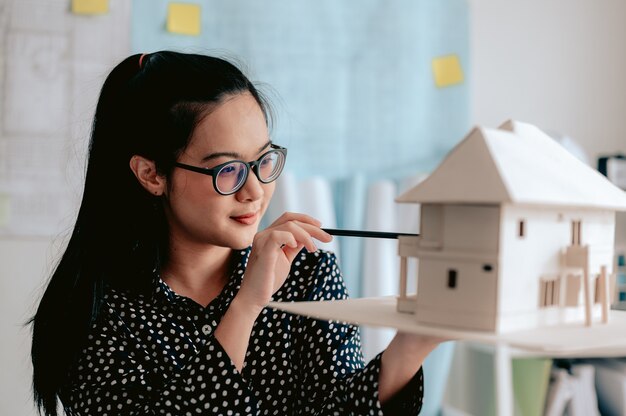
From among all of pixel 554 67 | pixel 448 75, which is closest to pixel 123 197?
pixel 448 75

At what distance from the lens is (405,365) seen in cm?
102

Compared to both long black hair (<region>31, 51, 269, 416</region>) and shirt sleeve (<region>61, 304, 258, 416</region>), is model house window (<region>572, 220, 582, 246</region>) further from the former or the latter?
long black hair (<region>31, 51, 269, 416</region>)

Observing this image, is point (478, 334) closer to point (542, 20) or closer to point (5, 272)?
point (5, 272)

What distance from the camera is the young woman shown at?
112cm

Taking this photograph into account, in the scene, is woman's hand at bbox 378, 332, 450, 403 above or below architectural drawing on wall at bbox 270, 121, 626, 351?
below

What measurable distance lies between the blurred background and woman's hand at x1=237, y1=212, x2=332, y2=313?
1172mm

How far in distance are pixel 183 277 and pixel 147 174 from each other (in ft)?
0.62

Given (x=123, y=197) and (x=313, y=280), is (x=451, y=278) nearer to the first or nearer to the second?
(x=313, y=280)

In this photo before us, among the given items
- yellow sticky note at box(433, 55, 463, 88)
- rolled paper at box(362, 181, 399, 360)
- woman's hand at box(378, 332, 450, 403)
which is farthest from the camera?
yellow sticky note at box(433, 55, 463, 88)

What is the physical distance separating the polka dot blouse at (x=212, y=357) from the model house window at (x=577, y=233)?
34 cm

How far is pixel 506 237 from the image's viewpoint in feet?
2.58

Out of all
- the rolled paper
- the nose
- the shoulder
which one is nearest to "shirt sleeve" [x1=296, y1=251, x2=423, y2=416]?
the shoulder

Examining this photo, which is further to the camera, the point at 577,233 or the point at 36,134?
the point at 36,134

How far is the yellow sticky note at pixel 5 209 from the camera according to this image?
7.50ft
